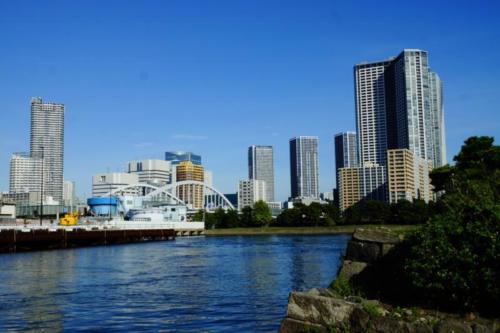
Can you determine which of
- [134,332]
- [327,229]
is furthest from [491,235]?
[327,229]

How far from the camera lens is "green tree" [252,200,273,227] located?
191875mm

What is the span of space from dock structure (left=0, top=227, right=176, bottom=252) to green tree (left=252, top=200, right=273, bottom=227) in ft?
237

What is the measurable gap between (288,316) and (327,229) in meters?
163

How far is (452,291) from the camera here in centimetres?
1302

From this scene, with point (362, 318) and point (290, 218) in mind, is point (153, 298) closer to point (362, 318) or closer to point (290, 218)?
point (362, 318)

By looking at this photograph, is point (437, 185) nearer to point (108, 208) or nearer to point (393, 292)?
point (393, 292)

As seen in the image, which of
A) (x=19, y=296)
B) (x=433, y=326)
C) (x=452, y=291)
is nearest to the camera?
(x=433, y=326)

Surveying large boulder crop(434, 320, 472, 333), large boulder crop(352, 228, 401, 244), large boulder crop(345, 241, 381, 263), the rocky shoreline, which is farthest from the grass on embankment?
large boulder crop(434, 320, 472, 333)

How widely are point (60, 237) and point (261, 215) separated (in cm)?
10975

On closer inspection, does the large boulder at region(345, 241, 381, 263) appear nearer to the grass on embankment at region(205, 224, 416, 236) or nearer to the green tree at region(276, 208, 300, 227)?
the grass on embankment at region(205, 224, 416, 236)

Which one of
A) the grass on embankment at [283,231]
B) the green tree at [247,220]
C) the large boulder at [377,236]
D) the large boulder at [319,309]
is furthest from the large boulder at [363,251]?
the green tree at [247,220]

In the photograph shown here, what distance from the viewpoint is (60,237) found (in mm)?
89438

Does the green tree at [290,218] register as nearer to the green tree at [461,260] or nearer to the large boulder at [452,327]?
the green tree at [461,260]

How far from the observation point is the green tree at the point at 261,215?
191875mm
